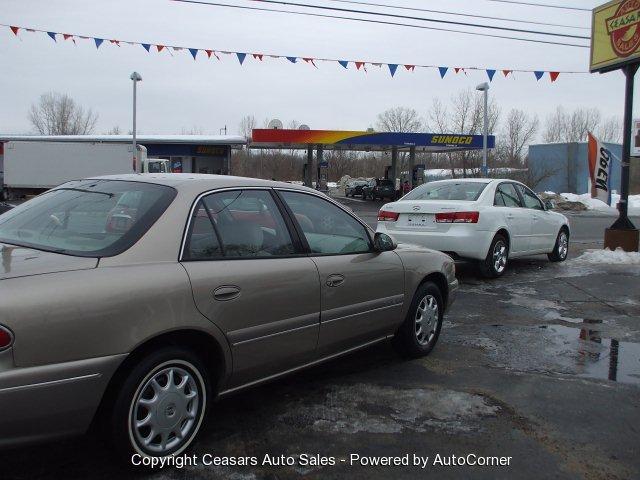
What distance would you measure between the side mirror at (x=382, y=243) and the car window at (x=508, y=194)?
17.0 feet

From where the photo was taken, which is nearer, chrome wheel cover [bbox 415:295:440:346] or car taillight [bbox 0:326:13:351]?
car taillight [bbox 0:326:13:351]

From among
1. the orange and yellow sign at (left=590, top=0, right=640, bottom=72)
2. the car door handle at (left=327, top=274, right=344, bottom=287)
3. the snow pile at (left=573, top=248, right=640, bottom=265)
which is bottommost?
the snow pile at (left=573, top=248, right=640, bottom=265)

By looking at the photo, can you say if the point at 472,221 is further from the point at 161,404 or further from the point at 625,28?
the point at 161,404

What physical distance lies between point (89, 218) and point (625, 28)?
38.0 ft


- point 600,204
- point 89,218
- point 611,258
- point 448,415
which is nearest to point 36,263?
point 89,218

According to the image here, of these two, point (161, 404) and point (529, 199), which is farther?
point (529, 199)

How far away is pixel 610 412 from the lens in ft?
12.9

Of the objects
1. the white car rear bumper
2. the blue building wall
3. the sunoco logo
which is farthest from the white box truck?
the blue building wall

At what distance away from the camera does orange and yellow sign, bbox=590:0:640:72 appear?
1101cm

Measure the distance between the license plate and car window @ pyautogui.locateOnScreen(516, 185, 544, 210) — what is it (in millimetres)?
2255

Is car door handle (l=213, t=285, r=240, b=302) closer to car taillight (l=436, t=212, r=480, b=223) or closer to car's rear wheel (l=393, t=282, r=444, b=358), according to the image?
car's rear wheel (l=393, t=282, r=444, b=358)

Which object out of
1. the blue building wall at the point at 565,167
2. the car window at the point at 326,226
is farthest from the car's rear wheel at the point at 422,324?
the blue building wall at the point at 565,167

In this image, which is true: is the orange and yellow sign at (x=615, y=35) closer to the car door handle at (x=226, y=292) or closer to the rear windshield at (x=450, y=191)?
the rear windshield at (x=450, y=191)

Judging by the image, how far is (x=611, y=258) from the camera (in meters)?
10.9
